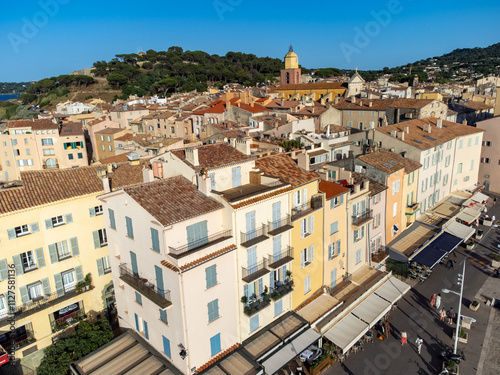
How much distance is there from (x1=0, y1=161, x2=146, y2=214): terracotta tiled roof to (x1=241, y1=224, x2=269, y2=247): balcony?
987cm

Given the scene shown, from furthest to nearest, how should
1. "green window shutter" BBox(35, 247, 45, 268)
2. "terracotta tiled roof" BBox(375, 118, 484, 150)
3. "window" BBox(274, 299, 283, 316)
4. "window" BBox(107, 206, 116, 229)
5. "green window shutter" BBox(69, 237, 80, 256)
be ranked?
"terracotta tiled roof" BBox(375, 118, 484, 150) < "green window shutter" BBox(69, 237, 80, 256) < "window" BBox(274, 299, 283, 316) < "green window shutter" BBox(35, 247, 45, 268) < "window" BBox(107, 206, 116, 229)

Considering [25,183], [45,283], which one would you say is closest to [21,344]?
[45,283]

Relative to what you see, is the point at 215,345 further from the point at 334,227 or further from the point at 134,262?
the point at 334,227

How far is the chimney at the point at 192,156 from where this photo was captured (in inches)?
838

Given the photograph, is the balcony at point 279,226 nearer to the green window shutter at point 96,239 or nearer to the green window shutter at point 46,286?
the green window shutter at point 96,239

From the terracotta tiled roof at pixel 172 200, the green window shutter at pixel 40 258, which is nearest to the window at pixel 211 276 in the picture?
the terracotta tiled roof at pixel 172 200

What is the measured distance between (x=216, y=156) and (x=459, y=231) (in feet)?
94.7

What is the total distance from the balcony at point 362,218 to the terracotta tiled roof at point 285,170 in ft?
18.8

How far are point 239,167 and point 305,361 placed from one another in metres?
13.3

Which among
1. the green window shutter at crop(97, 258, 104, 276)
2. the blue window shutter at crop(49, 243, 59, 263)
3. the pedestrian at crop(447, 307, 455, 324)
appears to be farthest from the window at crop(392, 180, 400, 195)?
the blue window shutter at crop(49, 243, 59, 263)

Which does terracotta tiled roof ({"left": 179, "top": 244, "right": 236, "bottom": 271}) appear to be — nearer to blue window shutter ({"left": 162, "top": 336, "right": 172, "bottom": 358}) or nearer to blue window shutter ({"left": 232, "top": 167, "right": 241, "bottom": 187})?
blue window shutter ({"left": 232, "top": 167, "right": 241, "bottom": 187})

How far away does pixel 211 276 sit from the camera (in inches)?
764

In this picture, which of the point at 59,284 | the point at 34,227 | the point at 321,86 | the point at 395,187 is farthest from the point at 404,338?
the point at 321,86

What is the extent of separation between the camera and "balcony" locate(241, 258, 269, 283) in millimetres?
20953
